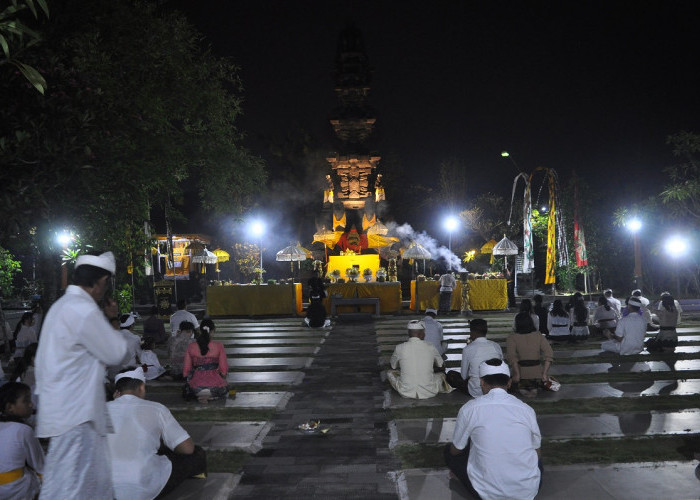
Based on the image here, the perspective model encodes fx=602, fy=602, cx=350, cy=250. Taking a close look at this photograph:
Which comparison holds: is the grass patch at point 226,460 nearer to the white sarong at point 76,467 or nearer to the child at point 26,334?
Result: the white sarong at point 76,467

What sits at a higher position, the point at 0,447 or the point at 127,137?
the point at 127,137

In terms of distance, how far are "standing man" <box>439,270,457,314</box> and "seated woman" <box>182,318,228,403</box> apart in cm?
Result: 1400

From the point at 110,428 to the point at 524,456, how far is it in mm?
3000

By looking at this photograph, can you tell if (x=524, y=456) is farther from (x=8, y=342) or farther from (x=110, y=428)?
(x=8, y=342)

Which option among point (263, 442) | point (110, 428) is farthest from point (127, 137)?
point (110, 428)

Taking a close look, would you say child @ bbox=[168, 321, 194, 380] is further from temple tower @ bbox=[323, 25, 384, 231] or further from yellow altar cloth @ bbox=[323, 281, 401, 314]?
temple tower @ bbox=[323, 25, 384, 231]

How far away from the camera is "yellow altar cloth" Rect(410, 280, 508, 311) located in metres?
22.9

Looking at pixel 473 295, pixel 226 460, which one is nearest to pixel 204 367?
pixel 226 460

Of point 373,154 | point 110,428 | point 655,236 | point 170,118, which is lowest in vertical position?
point 110,428

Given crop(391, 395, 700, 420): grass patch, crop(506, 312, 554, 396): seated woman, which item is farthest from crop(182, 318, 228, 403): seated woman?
crop(506, 312, 554, 396): seated woman

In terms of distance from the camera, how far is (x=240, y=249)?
38469mm

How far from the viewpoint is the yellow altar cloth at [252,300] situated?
904 inches

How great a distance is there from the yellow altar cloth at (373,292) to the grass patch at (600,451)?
52.0 ft

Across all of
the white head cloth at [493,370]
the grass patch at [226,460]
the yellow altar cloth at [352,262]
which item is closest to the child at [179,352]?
the grass patch at [226,460]
